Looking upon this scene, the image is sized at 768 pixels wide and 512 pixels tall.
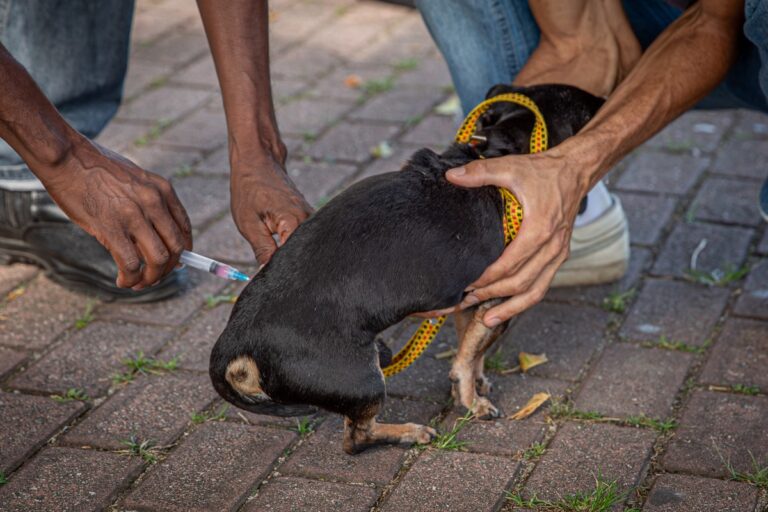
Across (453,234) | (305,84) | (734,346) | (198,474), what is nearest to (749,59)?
(734,346)

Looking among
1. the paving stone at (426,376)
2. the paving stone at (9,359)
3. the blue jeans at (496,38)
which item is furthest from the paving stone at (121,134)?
the paving stone at (426,376)

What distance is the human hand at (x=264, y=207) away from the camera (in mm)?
2867

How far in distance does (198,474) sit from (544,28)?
1.87m

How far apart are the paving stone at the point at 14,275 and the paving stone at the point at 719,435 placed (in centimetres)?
233

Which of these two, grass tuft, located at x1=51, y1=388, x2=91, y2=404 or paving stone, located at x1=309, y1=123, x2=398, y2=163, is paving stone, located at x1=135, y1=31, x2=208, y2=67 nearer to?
paving stone, located at x1=309, y1=123, x2=398, y2=163

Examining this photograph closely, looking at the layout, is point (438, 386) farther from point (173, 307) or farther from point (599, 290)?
point (173, 307)

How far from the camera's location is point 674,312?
348 cm

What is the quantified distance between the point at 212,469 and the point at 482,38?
5.78 ft

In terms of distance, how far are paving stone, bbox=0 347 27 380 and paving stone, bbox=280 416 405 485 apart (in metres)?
1.01

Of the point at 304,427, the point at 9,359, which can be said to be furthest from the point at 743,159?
the point at 9,359

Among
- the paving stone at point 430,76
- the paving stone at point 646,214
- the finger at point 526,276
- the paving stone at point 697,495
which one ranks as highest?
the finger at point 526,276

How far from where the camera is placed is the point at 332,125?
4977 mm

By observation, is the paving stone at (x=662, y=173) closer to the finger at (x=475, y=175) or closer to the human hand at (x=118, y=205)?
Result: the finger at (x=475, y=175)

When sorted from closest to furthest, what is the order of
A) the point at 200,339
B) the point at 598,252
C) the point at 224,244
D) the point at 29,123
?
the point at 29,123 < the point at 200,339 < the point at 598,252 < the point at 224,244
